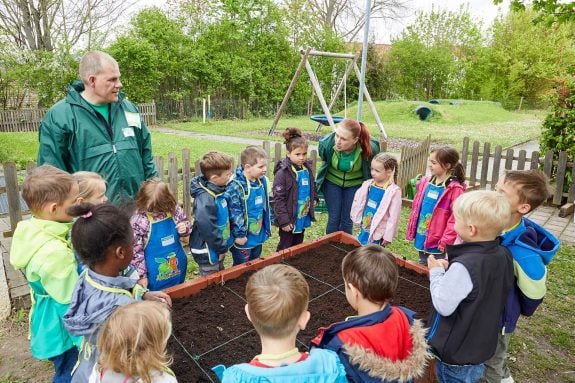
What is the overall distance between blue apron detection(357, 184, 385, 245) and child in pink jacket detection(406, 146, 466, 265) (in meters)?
0.35

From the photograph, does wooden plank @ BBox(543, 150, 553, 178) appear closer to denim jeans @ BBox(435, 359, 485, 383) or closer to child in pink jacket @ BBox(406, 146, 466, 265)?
child in pink jacket @ BBox(406, 146, 466, 265)

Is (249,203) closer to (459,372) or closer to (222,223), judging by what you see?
(222,223)

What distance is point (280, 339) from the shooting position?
1393mm

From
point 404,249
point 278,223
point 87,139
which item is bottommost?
point 404,249

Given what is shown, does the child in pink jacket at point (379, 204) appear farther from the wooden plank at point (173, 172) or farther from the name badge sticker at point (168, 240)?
the wooden plank at point (173, 172)

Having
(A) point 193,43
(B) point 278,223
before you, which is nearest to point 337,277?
(B) point 278,223

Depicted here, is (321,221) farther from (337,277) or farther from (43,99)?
(43,99)

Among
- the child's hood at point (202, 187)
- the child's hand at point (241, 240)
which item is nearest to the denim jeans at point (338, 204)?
the child's hand at point (241, 240)

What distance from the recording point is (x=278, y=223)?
3865mm

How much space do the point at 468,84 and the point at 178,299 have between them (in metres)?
42.6

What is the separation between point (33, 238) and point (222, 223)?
1.44 meters

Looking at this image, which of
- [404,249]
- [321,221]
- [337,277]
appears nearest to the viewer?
[337,277]

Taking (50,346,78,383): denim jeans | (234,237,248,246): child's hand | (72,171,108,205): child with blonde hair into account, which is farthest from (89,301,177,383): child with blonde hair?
(234,237,248,246): child's hand

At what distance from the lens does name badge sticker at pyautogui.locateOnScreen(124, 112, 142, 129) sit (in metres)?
3.12
